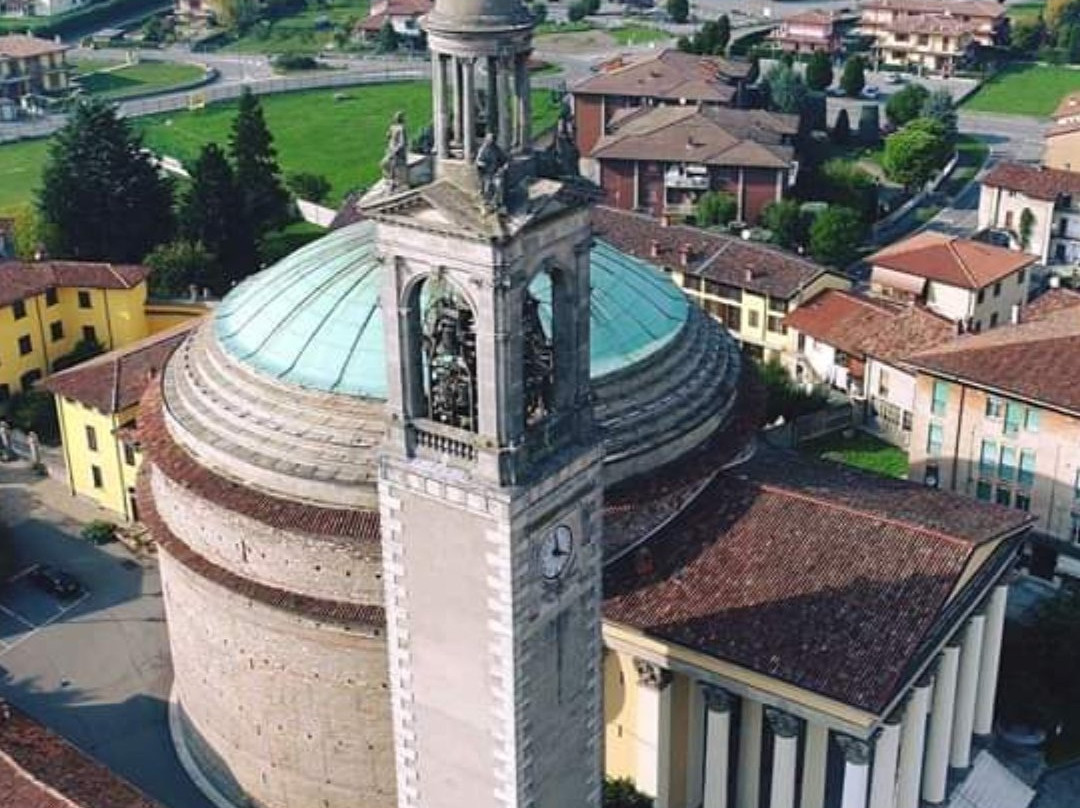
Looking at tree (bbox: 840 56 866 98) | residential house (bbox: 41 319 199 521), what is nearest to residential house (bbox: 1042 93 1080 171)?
tree (bbox: 840 56 866 98)

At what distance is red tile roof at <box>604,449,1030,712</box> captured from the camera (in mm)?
37219

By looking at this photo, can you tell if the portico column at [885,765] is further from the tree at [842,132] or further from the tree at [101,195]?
the tree at [842,132]

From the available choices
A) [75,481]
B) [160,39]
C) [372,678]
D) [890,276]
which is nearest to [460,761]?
[372,678]

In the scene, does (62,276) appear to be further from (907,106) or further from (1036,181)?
(907,106)

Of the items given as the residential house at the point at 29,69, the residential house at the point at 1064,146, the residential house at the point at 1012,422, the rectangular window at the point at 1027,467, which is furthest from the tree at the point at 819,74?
the rectangular window at the point at 1027,467

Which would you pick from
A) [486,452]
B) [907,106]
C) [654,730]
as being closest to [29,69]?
[907,106]

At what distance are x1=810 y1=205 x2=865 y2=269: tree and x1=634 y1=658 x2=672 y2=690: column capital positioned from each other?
54412 millimetres

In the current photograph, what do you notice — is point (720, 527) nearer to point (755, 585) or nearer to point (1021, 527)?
point (755, 585)

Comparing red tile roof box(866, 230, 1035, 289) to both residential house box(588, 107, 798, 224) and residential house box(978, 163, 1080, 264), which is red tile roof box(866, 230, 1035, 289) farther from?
residential house box(588, 107, 798, 224)

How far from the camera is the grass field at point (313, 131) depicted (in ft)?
396

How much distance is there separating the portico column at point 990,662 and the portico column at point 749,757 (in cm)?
761

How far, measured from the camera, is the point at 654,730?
132 feet

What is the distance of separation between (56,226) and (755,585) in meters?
60.7

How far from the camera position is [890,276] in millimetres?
78875
